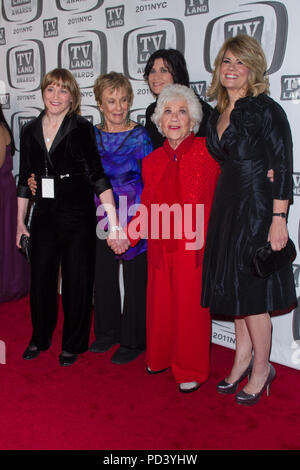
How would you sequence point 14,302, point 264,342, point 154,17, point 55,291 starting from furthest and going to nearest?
point 14,302 → point 154,17 → point 55,291 → point 264,342

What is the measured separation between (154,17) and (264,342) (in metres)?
2.14

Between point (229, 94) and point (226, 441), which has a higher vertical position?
point (229, 94)

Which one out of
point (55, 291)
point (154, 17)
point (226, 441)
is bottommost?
point (226, 441)

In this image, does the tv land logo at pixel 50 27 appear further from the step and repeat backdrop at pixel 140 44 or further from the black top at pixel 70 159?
the black top at pixel 70 159

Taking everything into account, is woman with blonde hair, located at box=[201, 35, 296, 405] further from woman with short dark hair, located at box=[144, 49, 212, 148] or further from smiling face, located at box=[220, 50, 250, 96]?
woman with short dark hair, located at box=[144, 49, 212, 148]

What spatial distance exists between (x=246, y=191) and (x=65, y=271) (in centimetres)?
114

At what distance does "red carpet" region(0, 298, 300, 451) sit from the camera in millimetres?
2141

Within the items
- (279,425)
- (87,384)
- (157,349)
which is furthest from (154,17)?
(279,425)

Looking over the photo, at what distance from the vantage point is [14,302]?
3.90 m

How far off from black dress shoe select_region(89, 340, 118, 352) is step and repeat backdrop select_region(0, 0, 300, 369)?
0.71 metres

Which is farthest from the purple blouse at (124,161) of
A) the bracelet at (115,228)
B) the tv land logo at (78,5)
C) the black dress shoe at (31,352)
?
the tv land logo at (78,5)

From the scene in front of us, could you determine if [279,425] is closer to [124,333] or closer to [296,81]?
[124,333]

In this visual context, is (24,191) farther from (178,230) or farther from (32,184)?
(178,230)

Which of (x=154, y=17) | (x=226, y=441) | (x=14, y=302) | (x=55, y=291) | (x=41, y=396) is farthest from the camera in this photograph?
(x=14, y=302)
